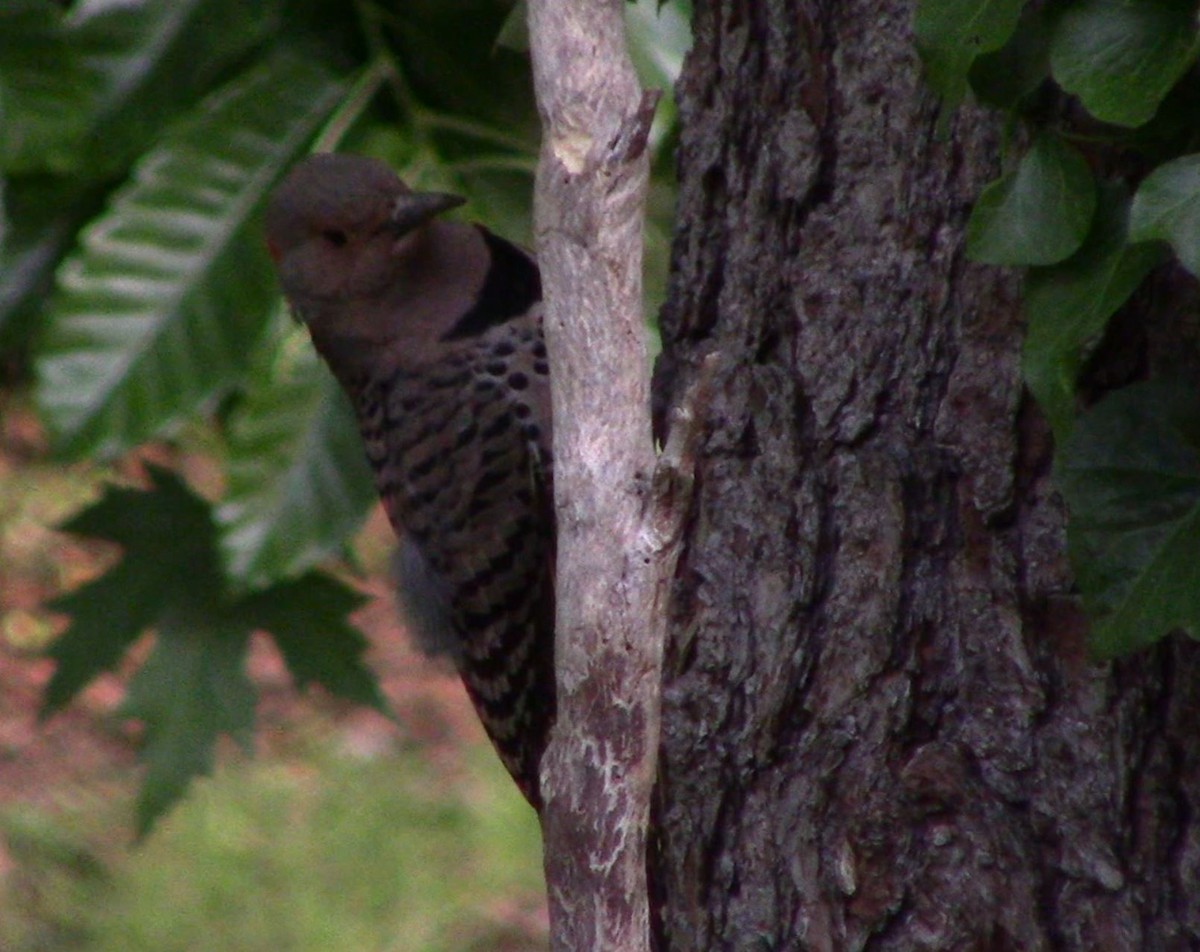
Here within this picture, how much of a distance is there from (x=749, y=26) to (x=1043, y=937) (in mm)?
960

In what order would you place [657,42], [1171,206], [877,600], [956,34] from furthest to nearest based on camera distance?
[657,42] → [877,600] → [956,34] → [1171,206]

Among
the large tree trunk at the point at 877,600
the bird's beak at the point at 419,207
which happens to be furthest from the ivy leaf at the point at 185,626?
the large tree trunk at the point at 877,600

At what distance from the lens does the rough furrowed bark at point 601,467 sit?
147cm

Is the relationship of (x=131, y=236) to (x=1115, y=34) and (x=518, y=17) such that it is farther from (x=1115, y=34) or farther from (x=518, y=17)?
(x=1115, y=34)

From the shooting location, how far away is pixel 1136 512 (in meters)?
1.46

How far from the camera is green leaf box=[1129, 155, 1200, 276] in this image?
50.3 inches

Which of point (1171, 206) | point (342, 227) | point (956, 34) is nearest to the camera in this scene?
point (1171, 206)

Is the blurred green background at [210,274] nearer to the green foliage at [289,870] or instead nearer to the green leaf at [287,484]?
the green leaf at [287,484]

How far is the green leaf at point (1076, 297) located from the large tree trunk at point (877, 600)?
0.21 metres

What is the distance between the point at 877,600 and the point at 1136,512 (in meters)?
0.36

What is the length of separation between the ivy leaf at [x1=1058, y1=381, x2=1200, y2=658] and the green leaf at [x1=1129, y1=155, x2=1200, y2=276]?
0.74 feet

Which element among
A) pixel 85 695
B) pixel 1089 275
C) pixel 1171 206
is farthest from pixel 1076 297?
pixel 85 695

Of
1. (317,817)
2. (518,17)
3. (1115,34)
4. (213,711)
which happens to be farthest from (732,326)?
(317,817)

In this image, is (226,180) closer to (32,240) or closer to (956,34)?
(32,240)
